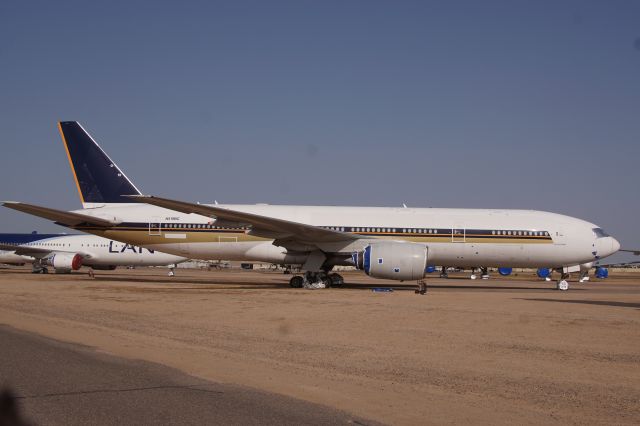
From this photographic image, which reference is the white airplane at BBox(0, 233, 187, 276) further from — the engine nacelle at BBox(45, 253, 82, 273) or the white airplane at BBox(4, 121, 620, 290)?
the white airplane at BBox(4, 121, 620, 290)

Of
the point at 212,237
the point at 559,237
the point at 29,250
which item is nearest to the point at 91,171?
the point at 212,237

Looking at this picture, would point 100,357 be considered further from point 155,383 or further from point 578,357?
point 578,357

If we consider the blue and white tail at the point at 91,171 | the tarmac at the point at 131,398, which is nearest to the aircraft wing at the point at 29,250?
the blue and white tail at the point at 91,171

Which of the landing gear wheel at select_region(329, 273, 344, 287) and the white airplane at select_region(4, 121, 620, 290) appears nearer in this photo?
the white airplane at select_region(4, 121, 620, 290)

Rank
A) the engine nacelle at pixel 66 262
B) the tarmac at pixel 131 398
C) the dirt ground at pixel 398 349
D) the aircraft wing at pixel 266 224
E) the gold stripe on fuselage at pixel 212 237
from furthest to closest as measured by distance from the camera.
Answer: the engine nacelle at pixel 66 262 → the gold stripe on fuselage at pixel 212 237 → the aircraft wing at pixel 266 224 → the dirt ground at pixel 398 349 → the tarmac at pixel 131 398

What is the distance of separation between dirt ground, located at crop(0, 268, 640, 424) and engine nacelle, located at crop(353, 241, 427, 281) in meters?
4.81

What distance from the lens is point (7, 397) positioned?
1.47 meters

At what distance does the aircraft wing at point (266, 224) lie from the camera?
2317cm

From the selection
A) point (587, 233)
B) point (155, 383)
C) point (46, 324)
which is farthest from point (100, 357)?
point (587, 233)

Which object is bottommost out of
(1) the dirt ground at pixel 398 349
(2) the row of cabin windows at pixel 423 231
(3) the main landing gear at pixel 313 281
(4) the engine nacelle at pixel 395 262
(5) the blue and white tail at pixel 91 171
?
(1) the dirt ground at pixel 398 349

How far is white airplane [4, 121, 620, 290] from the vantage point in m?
25.4

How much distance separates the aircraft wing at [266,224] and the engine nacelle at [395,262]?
1861 mm

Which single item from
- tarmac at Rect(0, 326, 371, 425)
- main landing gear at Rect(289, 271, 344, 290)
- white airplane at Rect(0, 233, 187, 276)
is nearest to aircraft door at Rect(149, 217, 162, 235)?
main landing gear at Rect(289, 271, 344, 290)

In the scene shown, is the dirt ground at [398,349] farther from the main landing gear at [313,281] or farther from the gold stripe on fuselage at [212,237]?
the gold stripe on fuselage at [212,237]
